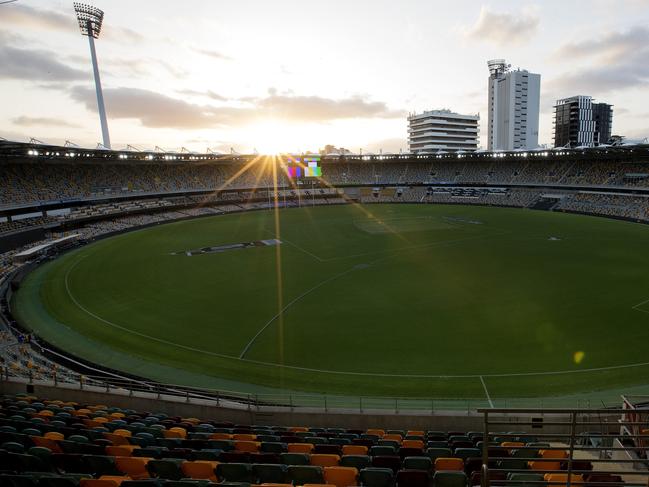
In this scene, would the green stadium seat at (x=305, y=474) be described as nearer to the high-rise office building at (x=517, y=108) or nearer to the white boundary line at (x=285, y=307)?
the white boundary line at (x=285, y=307)

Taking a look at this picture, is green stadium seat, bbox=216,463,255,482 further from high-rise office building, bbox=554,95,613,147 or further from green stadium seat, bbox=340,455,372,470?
high-rise office building, bbox=554,95,613,147

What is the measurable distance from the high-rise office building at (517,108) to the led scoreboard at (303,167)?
10998cm

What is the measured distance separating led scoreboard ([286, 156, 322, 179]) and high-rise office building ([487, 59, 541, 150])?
10998 cm

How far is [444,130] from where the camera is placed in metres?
168

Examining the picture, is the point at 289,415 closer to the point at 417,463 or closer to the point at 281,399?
the point at 281,399

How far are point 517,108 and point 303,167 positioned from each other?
120 metres

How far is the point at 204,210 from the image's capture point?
8212cm

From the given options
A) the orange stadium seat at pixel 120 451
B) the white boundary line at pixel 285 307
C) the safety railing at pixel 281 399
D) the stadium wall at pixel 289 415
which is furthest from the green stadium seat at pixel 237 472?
the white boundary line at pixel 285 307

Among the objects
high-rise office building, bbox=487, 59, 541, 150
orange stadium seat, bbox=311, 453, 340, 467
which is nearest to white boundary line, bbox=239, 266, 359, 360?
orange stadium seat, bbox=311, 453, 340, 467

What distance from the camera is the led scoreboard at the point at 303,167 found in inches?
3880

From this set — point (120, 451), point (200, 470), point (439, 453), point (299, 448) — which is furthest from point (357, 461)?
point (120, 451)

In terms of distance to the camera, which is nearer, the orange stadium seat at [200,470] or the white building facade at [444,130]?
the orange stadium seat at [200,470]

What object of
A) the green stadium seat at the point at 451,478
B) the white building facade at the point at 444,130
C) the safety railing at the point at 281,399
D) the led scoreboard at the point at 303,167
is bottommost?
the safety railing at the point at 281,399

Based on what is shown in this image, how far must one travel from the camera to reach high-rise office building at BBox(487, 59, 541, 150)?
17550 cm
